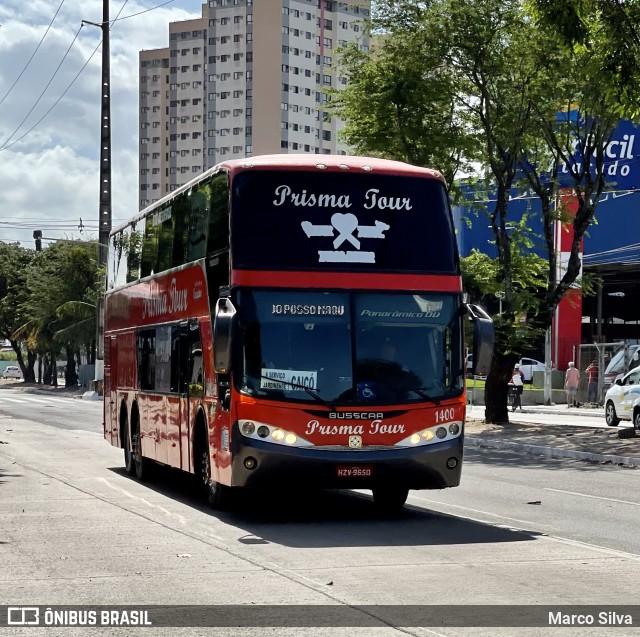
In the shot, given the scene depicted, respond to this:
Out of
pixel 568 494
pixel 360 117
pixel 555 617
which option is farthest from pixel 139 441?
pixel 360 117

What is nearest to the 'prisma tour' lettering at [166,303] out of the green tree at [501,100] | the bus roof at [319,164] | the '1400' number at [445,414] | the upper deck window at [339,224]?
the bus roof at [319,164]

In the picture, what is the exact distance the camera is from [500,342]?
33.2 meters

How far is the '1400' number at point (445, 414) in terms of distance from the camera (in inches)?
540

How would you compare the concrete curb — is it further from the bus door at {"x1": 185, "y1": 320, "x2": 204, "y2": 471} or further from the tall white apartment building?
the tall white apartment building

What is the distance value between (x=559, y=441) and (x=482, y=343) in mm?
16580

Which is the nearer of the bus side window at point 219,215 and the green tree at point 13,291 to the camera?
the bus side window at point 219,215

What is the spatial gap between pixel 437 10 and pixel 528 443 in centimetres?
1074

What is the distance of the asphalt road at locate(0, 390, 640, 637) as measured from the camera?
8.98m

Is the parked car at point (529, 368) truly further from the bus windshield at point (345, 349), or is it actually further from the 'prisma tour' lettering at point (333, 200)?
the bus windshield at point (345, 349)

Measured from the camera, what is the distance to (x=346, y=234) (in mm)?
13969

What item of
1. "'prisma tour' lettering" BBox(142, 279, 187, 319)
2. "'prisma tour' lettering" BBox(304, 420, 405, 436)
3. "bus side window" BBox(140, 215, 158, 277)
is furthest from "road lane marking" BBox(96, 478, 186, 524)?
"bus side window" BBox(140, 215, 158, 277)

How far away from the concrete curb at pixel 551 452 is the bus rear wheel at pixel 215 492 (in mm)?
11312

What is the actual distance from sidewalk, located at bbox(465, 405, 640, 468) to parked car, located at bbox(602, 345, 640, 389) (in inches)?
286

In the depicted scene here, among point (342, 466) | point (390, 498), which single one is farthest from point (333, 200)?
point (390, 498)
